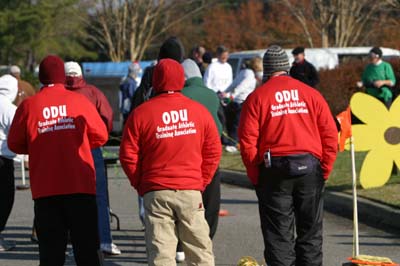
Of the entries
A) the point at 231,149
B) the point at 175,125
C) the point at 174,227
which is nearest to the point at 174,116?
the point at 175,125

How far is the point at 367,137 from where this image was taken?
10289mm

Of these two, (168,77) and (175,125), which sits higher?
(168,77)

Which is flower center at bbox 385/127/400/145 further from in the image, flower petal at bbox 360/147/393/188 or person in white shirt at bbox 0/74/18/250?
person in white shirt at bbox 0/74/18/250

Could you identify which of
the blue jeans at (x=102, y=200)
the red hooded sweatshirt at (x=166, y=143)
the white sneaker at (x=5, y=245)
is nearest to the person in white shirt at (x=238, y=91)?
the white sneaker at (x=5, y=245)

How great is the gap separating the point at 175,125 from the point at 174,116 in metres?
0.06

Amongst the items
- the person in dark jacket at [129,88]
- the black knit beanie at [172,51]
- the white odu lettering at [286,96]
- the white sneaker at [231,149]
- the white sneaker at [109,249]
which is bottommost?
the white sneaker at [231,149]

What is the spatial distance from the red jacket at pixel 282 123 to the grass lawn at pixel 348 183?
4391 millimetres

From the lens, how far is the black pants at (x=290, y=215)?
7.66m

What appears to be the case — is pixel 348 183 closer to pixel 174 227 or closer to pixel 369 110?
pixel 369 110

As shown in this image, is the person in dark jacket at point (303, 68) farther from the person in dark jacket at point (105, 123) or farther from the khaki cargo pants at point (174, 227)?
the khaki cargo pants at point (174, 227)

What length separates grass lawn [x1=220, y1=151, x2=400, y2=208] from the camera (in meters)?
12.5

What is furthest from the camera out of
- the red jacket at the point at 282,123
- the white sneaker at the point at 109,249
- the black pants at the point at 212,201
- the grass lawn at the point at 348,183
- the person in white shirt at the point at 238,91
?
the person in white shirt at the point at 238,91

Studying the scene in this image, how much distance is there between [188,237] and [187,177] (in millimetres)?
423

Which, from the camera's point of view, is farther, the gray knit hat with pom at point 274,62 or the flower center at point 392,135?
the flower center at point 392,135
